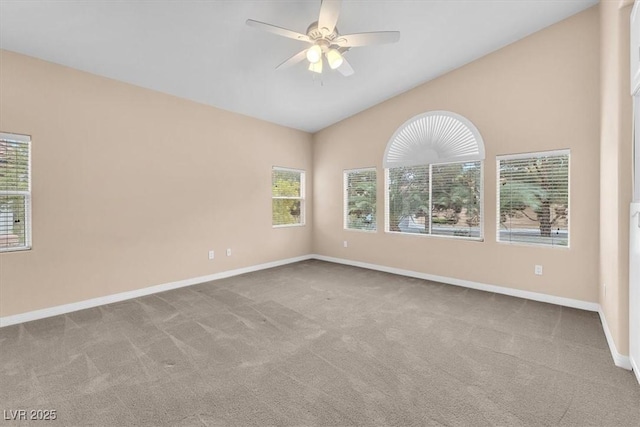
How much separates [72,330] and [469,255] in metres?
4.89

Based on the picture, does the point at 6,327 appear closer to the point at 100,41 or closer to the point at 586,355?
the point at 100,41

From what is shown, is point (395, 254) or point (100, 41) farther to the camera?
point (395, 254)

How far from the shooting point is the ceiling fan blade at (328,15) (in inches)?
89.5

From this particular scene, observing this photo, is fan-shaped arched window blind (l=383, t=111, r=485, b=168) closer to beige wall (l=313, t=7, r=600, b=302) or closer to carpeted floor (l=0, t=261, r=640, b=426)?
beige wall (l=313, t=7, r=600, b=302)

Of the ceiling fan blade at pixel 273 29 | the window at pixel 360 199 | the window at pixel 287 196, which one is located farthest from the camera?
the window at pixel 287 196

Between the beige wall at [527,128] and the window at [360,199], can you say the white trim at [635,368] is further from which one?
the window at [360,199]

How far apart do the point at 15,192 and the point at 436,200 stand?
5.35 metres

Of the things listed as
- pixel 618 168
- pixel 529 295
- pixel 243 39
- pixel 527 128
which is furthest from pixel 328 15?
pixel 529 295

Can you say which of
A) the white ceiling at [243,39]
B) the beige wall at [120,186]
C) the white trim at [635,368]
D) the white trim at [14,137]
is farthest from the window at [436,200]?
the white trim at [14,137]

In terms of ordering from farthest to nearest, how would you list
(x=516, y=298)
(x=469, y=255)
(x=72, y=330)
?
(x=469, y=255), (x=516, y=298), (x=72, y=330)

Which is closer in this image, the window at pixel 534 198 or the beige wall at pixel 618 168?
the beige wall at pixel 618 168

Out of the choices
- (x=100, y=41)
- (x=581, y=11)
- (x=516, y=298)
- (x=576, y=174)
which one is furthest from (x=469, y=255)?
(x=100, y=41)

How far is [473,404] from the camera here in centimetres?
181

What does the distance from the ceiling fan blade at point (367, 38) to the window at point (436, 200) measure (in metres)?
2.42
